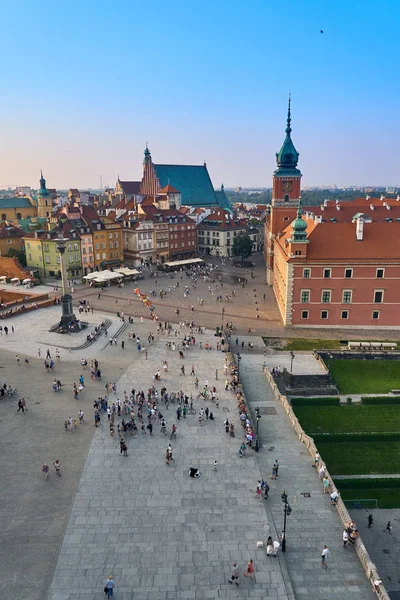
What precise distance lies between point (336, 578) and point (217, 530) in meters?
5.49

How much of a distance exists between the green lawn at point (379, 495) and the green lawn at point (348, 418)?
6448mm

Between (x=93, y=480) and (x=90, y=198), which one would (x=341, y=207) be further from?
(x=90, y=198)

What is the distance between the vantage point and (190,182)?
141 meters

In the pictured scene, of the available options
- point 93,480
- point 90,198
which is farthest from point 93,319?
point 90,198

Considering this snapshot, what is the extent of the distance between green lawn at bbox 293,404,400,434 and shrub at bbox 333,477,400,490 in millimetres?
6155

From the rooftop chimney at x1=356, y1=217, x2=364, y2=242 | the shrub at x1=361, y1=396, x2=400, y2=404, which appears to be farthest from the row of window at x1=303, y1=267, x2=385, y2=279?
the shrub at x1=361, y1=396, x2=400, y2=404

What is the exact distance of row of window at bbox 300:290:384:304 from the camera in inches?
2183

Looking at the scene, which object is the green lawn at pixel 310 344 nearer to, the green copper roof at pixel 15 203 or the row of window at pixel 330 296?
the row of window at pixel 330 296

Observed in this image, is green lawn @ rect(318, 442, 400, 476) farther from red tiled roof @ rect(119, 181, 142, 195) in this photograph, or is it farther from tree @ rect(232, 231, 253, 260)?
red tiled roof @ rect(119, 181, 142, 195)

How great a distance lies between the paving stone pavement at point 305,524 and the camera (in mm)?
18844

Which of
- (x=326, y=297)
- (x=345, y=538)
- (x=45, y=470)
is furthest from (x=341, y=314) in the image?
(x=45, y=470)

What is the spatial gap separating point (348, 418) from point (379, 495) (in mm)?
8870

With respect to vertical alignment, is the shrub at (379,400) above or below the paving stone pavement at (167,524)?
below

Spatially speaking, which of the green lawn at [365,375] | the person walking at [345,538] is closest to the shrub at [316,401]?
the green lawn at [365,375]
